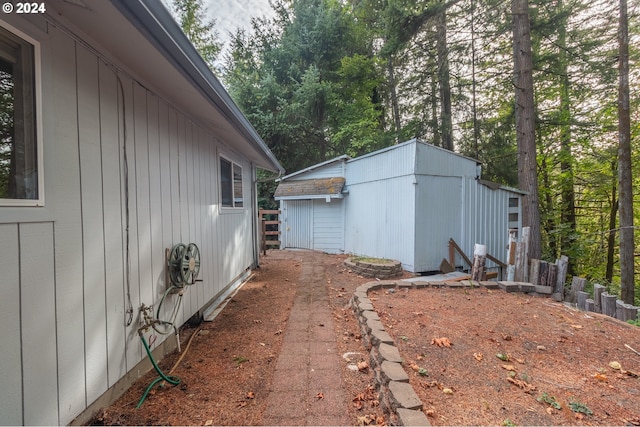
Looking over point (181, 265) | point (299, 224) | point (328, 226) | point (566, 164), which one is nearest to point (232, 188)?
point (181, 265)

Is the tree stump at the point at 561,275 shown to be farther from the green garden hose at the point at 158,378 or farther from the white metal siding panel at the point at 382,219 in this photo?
the green garden hose at the point at 158,378

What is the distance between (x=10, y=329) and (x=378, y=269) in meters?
5.84

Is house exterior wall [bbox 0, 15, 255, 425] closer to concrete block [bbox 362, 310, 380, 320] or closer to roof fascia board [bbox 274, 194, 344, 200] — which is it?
concrete block [bbox 362, 310, 380, 320]

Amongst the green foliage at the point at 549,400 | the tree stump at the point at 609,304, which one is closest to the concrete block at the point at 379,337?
the green foliage at the point at 549,400

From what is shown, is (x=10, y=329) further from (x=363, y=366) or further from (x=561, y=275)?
(x=561, y=275)

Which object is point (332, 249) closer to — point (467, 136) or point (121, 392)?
point (467, 136)

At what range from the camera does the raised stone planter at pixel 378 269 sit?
20.8 ft

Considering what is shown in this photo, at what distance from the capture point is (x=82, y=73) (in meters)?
1.82

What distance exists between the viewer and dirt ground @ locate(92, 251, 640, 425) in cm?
190

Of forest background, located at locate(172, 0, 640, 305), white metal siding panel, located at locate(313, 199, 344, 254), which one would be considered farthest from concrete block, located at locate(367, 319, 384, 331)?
white metal siding panel, located at locate(313, 199, 344, 254)

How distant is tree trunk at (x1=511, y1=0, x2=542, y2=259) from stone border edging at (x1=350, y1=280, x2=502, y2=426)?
5.74m

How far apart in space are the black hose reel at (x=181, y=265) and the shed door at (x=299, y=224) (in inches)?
313

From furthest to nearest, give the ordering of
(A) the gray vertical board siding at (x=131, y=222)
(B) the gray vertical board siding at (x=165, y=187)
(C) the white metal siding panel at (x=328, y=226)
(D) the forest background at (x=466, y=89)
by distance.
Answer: (C) the white metal siding panel at (x=328, y=226)
(D) the forest background at (x=466, y=89)
(B) the gray vertical board siding at (x=165, y=187)
(A) the gray vertical board siding at (x=131, y=222)

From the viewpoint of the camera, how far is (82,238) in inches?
70.2
